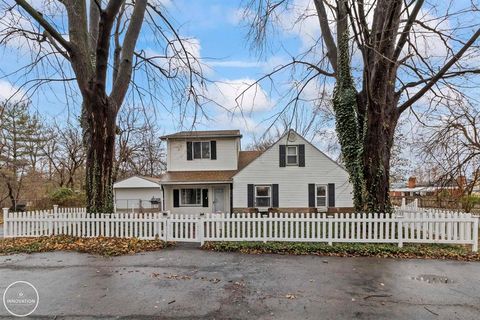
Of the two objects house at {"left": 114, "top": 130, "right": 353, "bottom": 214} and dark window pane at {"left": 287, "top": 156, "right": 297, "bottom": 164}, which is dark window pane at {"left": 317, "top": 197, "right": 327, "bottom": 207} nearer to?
house at {"left": 114, "top": 130, "right": 353, "bottom": 214}

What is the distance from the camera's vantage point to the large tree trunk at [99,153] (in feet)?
32.6

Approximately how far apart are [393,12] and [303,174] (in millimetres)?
11305

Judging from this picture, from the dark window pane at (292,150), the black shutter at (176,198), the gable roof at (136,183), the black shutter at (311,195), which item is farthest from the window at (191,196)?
the black shutter at (311,195)

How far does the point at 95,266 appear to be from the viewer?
21.0ft

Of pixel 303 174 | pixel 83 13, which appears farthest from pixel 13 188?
pixel 303 174

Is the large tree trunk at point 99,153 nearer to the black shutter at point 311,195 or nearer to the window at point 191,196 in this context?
the window at point 191,196

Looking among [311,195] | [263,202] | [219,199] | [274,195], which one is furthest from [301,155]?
[219,199]

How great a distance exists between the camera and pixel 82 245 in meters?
8.24

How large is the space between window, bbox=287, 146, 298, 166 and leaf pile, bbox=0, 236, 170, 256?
456 inches

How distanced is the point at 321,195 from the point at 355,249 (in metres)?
11.1

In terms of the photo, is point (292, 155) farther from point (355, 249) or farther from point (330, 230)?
point (355, 249)

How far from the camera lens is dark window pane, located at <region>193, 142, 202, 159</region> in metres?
20.4

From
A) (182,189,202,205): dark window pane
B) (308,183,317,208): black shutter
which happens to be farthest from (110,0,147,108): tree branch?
(308,183,317,208): black shutter

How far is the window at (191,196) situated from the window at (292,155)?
5.83 m
